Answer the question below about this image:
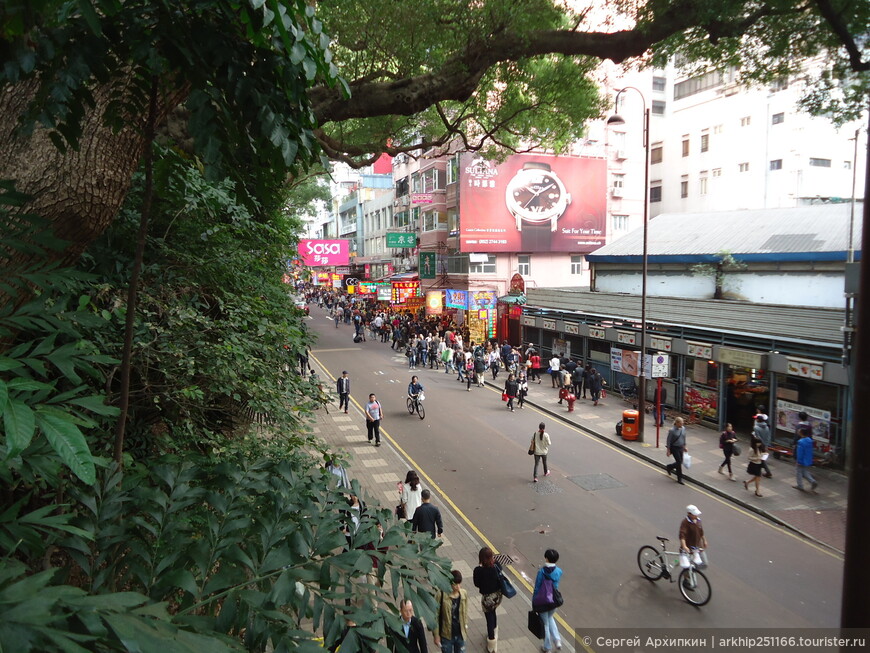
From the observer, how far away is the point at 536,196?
34.5 meters

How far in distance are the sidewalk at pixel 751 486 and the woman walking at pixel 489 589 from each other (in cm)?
705

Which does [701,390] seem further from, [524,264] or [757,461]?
[524,264]

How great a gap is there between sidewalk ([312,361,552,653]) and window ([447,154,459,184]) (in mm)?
18663

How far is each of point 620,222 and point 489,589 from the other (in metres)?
35.4

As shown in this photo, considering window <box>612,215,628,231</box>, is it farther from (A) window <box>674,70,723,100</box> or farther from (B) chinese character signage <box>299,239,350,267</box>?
(B) chinese character signage <box>299,239,350,267</box>

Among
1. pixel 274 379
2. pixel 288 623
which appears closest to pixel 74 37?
pixel 288 623

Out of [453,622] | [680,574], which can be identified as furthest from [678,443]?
[453,622]

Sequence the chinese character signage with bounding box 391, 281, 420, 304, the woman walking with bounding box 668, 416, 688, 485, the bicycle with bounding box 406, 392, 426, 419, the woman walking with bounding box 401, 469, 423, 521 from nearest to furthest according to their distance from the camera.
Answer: the woman walking with bounding box 401, 469, 423, 521 < the woman walking with bounding box 668, 416, 688, 485 < the bicycle with bounding box 406, 392, 426, 419 < the chinese character signage with bounding box 391, 281, 420, 304

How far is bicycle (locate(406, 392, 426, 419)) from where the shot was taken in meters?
19.0

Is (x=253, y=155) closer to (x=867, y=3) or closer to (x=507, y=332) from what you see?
(x=867, y=3)

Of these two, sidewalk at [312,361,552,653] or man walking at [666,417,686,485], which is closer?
sidewalk at [312,361,552,653]

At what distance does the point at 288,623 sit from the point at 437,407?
18342 mm

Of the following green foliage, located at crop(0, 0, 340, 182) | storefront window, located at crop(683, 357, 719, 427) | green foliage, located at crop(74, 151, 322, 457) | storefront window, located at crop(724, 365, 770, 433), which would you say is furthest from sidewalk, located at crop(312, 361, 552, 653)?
storefront window, located at crop(724, 365, 770, 433)

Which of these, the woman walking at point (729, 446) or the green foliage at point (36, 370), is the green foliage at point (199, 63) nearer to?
the green foliage at point (36, 370)
